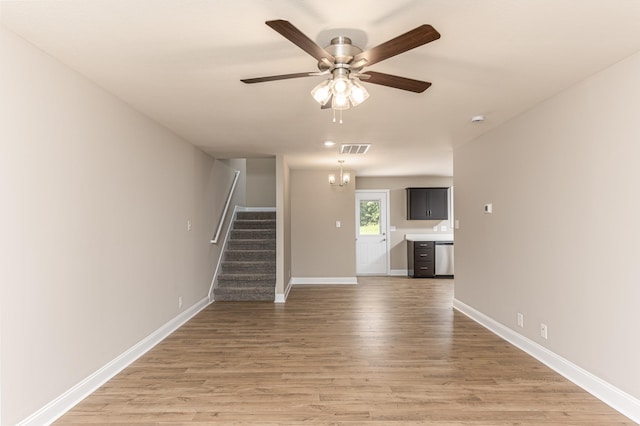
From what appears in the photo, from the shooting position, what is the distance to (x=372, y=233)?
8438 millimetres

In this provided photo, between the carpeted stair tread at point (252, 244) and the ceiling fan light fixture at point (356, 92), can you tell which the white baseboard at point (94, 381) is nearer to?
the carpeted stair tread at point (252, 244)

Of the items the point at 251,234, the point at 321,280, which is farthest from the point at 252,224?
the point at 321,280

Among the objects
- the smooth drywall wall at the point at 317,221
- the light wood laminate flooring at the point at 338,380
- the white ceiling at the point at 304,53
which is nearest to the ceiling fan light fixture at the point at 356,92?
the white ceiling at the point at 304,53

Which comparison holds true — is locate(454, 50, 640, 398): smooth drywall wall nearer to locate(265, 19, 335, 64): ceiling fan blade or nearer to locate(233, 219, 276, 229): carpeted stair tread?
locate(265, 19, 335, 64): ceiling fan blade

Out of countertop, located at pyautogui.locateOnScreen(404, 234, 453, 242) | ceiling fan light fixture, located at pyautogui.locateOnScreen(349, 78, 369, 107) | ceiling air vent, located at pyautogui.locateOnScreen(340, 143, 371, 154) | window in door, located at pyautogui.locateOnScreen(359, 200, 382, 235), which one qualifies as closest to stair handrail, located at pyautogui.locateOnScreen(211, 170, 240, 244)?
ceiling air vent, located at pyautogui.locateOnScreen(340, 143, 371, 154)

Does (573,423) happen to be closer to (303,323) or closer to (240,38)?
(303,323)

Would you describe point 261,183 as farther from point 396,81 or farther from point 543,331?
point 396,81

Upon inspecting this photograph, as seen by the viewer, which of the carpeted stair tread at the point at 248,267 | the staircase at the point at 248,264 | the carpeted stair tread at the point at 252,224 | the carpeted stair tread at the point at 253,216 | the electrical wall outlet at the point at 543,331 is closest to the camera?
the electrical wall outlet at the point at 543,331

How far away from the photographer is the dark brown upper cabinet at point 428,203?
827cm

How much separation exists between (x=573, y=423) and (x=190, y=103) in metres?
3.73

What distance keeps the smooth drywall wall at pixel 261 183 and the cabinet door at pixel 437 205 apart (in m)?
3.73

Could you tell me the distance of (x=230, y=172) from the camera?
6965mm

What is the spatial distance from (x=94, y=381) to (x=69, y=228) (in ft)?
3.94

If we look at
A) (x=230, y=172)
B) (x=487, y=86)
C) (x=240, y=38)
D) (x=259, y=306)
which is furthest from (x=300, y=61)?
(x=230, y=172)
